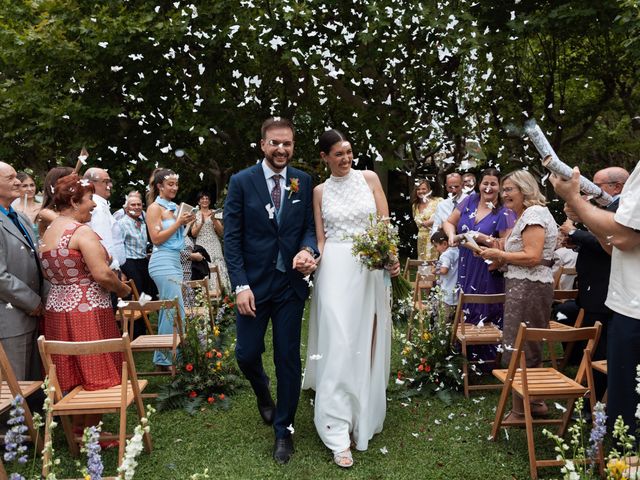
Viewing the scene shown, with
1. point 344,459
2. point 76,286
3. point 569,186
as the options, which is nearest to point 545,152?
point 569,186

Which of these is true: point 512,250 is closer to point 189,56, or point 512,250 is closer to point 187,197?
point 189,56

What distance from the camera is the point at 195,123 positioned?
12.2 metres

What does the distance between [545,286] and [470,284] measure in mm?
1588

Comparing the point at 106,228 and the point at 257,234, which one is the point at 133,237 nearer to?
the point at 106,228

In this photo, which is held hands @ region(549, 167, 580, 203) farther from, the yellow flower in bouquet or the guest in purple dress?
the guest in purple dress

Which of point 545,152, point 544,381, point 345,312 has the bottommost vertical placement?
point 544,381

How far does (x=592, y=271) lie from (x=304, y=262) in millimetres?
2716

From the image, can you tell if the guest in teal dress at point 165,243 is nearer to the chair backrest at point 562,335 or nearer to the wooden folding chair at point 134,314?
the wooden folding chair at point 134,314

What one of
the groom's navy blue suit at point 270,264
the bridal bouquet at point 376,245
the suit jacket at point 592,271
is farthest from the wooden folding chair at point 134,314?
the suit jacket at point 592,271

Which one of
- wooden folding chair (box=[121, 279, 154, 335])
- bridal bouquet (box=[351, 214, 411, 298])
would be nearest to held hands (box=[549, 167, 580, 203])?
bridal bouquet (box=[351, 214, 411, 298])

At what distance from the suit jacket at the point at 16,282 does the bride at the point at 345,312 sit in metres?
2.23

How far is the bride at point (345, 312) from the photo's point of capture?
443 centimetres

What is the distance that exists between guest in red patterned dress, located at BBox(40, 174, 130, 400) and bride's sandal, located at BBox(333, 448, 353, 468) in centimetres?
173

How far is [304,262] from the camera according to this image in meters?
4.18
